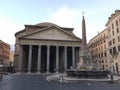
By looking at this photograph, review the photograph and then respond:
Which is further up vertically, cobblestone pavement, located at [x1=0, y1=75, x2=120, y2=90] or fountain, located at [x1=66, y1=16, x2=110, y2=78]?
fountain, located at [x1=66, y1=16, x2=110, y2=78]

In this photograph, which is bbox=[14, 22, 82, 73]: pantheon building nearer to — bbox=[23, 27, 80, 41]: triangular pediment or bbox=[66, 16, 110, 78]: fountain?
bbox=[23, 27, 80, 41]: triangular pediment

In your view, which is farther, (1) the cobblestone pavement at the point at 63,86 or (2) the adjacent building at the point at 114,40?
(2) the adjacent building at the point at 114,40

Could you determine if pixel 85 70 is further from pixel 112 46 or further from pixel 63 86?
pixel 112 46

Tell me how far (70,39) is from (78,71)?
1078 inches

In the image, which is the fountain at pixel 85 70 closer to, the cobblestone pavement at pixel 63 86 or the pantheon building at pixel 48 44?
the cobblestone pavement at pixel 63 86

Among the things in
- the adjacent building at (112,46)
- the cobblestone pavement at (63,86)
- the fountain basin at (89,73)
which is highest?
the adjacent building at (112,46)

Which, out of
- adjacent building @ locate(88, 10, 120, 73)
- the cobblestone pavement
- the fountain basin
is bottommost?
the cobblestone pavement

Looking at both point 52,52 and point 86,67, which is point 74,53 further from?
point 86,67

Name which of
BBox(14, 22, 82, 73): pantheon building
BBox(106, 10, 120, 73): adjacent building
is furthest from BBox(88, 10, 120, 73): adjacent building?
BBox(14, 22, 82, 73): pantheon building

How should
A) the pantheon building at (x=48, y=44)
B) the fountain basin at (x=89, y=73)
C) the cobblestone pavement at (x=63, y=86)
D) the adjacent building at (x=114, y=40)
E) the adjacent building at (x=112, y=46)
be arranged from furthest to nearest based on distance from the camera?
the pantheon building at (x=48, y=44), the adjacent building at (x=112, y=46), the adjacent building at (x=114, y=40), the fountain basin at (x=89, y=73), the cobblestone pavement at (x=63, y=86)

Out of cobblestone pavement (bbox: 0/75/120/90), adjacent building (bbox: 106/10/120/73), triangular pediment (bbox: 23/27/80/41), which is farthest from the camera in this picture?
triangular pediment (bbox: 23/27/80/41)

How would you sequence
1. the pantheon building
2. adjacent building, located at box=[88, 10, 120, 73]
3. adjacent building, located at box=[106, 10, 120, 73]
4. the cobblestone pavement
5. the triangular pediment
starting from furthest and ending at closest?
the triangular pediment, the pantheon building, adjacent building, located at box=[88, 10, 120, 73], adjacent building, located at box=[106, 10, 120, 73], the cobblestone pavement

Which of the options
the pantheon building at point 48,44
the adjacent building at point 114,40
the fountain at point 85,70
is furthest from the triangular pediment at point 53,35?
the fountain at point 85,70

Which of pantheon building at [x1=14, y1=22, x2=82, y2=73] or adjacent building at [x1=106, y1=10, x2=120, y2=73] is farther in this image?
pantheon building at [x1=14, y1=22, x2=82, y2=73]
